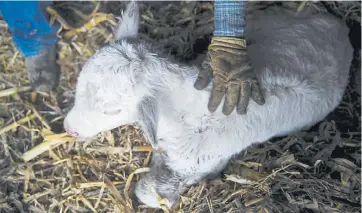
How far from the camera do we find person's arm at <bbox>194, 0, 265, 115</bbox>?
358 centimetres

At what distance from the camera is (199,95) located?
3656 mm

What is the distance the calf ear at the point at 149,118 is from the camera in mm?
3270

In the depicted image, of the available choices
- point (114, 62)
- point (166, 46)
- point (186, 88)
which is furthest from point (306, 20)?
point (114, 62)

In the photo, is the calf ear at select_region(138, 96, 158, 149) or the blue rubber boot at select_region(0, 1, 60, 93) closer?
the calf ear at select_region(138, 96, 158, 149)

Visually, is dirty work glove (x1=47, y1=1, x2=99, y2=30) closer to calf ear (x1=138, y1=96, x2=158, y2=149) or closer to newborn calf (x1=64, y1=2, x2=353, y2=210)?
newborn calf (x1=64, y1=2, x2=353, y2=210)

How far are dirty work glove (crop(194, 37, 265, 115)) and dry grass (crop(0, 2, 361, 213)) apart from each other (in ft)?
2.18

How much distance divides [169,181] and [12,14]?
199 centimetres

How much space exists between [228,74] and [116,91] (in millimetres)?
774

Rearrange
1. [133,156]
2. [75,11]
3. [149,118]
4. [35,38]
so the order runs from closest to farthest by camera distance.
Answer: [149,118], [133,156], [35,38], [75,11]

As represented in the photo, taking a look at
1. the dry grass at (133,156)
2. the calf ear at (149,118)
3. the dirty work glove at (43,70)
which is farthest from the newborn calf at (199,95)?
the dirty work glove at (43,70)

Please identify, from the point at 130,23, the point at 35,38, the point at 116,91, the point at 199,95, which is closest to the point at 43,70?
the point at 35,38

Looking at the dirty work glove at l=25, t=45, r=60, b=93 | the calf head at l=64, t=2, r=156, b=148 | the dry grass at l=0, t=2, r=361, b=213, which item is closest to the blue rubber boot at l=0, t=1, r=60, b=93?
the dirty work glove at l=25, t=45, r=60, b=93

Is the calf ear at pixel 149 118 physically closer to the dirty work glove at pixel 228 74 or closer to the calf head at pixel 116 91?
the calf head at pixel 116 91

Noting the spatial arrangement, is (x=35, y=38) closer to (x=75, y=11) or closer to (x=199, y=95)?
(x=75, y=11)
